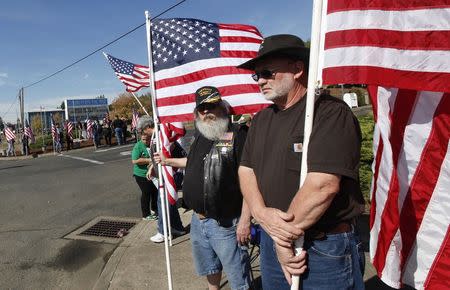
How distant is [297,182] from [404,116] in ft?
2.31

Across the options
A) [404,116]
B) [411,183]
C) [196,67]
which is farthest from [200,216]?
[196,67]

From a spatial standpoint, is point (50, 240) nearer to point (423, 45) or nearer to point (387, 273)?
point (387, 273)

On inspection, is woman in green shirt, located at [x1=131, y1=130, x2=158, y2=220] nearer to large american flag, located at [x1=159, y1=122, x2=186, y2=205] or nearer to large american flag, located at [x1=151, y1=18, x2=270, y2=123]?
large american flag, located at [x1=159, y1=122, x2=186, y2=205]

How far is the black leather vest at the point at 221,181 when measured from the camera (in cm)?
310

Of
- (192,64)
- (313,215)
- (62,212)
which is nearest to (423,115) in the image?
(313,215)

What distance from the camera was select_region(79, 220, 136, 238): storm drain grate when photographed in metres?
6.73

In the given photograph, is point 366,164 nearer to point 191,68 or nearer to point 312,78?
point 191,68

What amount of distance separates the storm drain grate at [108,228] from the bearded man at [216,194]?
355cm

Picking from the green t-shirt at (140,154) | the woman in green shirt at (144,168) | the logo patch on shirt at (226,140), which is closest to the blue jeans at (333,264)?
the logo patch on shirt at (226,140)

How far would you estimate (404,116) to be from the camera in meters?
2.21

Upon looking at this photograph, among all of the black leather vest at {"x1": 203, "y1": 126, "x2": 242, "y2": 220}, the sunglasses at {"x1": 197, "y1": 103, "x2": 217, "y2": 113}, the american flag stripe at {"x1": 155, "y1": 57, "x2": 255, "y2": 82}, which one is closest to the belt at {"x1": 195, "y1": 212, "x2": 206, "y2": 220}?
the black leather vest at {"x1": 203, "y1": 126, "x2": 242, "y2": 220}

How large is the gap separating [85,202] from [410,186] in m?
8.15

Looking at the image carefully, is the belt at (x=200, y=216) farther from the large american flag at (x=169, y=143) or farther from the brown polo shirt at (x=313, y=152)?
the large american flag at (x=169, y=143)

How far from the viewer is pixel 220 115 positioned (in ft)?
10.8
